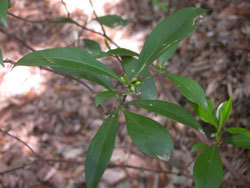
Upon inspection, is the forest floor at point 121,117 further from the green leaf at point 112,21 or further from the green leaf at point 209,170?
the green leaf at point 209,170

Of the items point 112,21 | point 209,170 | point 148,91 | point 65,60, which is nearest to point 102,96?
point 65,60

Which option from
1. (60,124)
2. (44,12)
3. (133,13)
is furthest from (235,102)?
(44,12)

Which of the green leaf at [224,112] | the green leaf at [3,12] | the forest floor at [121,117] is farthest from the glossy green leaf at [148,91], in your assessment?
the forest floor at [121,117]

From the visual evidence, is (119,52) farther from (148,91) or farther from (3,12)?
(3,12)

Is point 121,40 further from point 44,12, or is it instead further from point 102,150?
point 102,150

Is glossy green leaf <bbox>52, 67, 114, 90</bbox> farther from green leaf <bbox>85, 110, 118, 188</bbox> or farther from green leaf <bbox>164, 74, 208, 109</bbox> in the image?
green leaf <bbox>164, 74, 208, 109</bbox>
